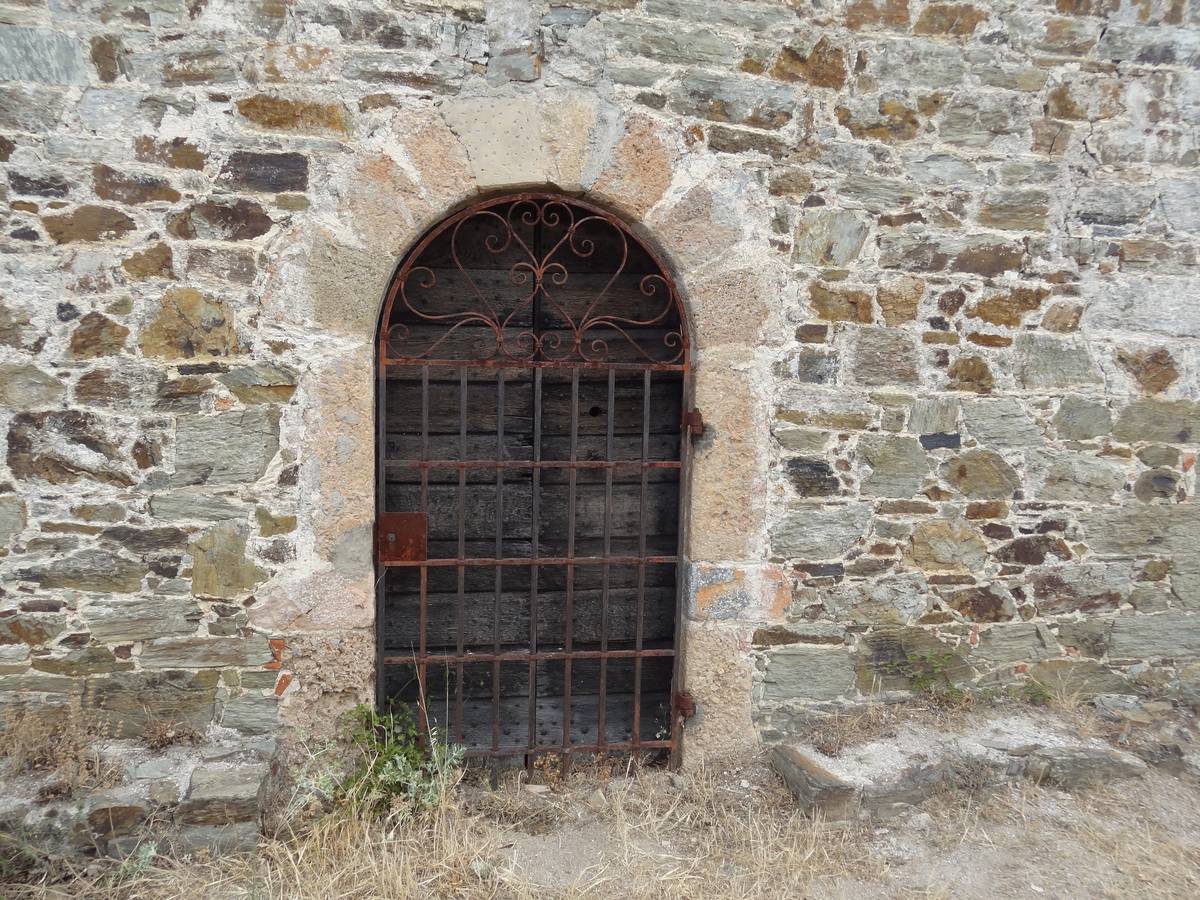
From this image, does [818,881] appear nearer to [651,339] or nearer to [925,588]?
[925,588]

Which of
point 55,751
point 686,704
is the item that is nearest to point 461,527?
point 686,704

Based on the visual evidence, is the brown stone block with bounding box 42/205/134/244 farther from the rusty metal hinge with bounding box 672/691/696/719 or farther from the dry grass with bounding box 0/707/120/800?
the rusty metal hinge with bounding box 672/691/696/719

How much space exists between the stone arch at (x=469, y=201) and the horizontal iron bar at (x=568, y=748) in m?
0.31

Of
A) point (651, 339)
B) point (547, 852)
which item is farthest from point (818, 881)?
point (651, 339)

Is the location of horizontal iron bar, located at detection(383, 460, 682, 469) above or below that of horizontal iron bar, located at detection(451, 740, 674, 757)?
above

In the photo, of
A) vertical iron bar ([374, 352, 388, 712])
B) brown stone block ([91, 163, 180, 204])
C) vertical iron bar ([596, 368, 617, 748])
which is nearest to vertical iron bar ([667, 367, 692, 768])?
vertical iron bar ([596, 368, 617, 748])

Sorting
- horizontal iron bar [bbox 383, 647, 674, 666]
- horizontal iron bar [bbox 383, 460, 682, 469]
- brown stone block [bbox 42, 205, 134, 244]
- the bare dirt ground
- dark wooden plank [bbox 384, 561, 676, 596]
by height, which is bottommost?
the bare dirt ground

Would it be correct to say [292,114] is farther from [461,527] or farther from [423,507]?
[461,527]

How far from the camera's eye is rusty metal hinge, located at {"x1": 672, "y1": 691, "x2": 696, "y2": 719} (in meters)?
3.20

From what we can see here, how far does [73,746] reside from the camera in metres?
2.72

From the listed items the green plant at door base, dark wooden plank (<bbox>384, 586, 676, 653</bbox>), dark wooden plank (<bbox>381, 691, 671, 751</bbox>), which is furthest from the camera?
dark wooden plank (<bbox>384, 586, 676, 653</bbox>)

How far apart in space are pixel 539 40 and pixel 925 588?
7.98 feet

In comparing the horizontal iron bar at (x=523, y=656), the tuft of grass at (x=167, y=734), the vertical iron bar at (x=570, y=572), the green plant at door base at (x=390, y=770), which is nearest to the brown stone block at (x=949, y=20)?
the vertical iron bar at (x=570, y=572)

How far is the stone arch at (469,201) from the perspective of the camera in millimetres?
2783
